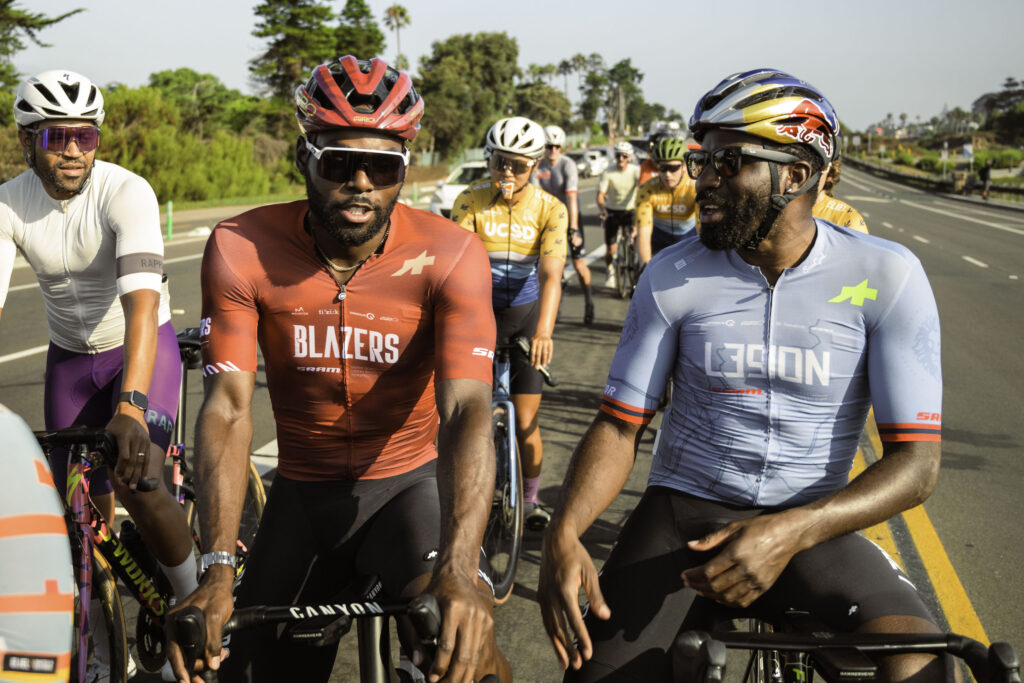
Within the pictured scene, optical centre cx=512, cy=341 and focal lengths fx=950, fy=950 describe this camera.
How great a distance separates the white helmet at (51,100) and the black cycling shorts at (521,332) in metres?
2.61

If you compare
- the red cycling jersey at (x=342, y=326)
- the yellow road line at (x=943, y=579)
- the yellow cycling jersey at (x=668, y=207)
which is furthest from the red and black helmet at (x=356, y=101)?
the yellow cycling jersey at (x=668, y=207)

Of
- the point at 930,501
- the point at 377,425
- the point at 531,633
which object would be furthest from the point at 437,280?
the point at 930,501

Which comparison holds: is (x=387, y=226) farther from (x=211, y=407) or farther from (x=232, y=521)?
(x=232, y=521)

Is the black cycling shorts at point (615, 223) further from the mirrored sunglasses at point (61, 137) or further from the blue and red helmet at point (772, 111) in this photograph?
the blue and red helmet at point (772, 111)

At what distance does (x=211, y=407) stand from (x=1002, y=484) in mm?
5853

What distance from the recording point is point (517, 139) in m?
6.02

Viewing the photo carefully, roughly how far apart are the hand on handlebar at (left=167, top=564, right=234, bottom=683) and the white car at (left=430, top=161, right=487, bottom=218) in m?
19.3

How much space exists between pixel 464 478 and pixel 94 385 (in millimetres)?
2451

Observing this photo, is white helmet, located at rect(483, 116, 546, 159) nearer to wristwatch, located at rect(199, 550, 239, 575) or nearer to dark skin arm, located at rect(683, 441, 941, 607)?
dark skin arm, located at rect(683, 441, 941, 607)

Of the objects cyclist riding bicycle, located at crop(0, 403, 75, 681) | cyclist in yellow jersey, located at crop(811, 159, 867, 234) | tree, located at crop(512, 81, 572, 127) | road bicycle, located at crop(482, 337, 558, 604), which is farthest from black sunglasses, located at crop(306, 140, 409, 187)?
tree, located at crop(512, 81, 572, 127)

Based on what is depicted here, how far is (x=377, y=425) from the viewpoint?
10.4ft

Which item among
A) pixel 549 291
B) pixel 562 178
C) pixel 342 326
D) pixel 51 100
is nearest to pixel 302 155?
pixel 342 326

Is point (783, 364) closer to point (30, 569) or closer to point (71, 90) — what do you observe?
point (30, 569)

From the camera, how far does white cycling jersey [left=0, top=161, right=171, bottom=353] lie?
4.11 metres
